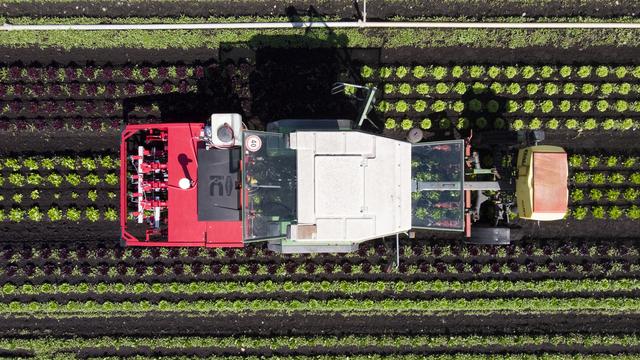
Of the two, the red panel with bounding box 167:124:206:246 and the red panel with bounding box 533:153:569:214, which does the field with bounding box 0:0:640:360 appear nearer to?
the red panel with bounding box 167:124:206:246

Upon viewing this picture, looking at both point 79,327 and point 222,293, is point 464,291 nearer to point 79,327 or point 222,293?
point 222,293

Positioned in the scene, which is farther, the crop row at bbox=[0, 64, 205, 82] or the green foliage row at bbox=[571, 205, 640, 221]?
the crop row at bbox=[0, 64, 205, 82]

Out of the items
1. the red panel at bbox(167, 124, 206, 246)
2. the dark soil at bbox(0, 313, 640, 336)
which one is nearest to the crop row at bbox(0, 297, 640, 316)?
the dark soil at bbox(0, 313, 640, 336)

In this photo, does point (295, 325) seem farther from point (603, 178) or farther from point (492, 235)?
point (603, 178)

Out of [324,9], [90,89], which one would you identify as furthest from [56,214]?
[324,9]

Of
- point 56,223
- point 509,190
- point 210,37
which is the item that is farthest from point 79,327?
point 509,190

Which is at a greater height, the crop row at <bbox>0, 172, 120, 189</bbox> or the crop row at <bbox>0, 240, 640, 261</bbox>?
the crop row at <bbox>0, 172, 120, 189</bbox>

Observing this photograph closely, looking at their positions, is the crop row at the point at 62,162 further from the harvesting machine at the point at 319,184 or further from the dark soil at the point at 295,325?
the dark soil at the point at 295,325
